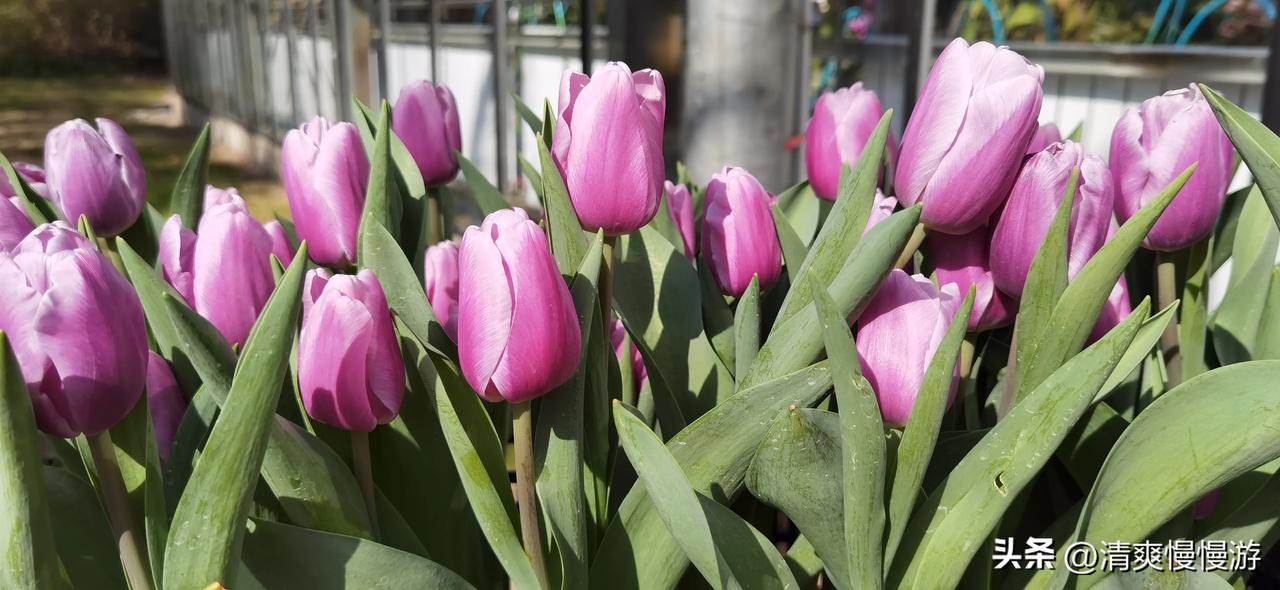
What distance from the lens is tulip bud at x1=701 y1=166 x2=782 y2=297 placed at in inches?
21.6

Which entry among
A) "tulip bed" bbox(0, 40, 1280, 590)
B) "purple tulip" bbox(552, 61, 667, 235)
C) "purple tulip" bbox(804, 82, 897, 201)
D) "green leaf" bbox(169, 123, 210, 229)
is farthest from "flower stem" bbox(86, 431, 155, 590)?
"purple tulip" bbox(804, 82, 897, 201)

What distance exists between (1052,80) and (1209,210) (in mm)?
1884

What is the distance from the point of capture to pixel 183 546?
358 millimetres

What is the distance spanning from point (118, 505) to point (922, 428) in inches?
12.9

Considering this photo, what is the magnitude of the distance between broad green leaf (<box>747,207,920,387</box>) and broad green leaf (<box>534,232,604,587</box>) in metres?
0.09

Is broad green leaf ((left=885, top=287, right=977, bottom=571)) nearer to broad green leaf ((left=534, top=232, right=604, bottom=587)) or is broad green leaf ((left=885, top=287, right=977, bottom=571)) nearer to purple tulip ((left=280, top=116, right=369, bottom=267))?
broad green leaf ((left=534, top=232, right=604, bottom=587))

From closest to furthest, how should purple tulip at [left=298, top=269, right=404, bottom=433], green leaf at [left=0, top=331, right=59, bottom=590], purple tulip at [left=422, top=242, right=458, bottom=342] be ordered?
green leaf at [left=0, top=331, right=59, bottom=590] < purple tulip at [left=298, top=269, right=404, bottom=433] < purple tulip at [left=422, top=242, right=458, bottom=342]

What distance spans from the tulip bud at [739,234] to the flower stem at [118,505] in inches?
12.6

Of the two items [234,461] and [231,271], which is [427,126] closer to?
[231,271]

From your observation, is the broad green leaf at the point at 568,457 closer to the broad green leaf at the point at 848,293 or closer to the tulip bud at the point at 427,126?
the broad green leaf at the point at 848,293

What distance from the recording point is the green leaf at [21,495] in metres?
0.31

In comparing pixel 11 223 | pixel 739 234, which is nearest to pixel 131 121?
pixel 11 223

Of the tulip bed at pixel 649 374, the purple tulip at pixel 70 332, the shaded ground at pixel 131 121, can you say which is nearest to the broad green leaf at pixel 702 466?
the tulip bed at pixel 649 374

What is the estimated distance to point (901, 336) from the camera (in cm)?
44
